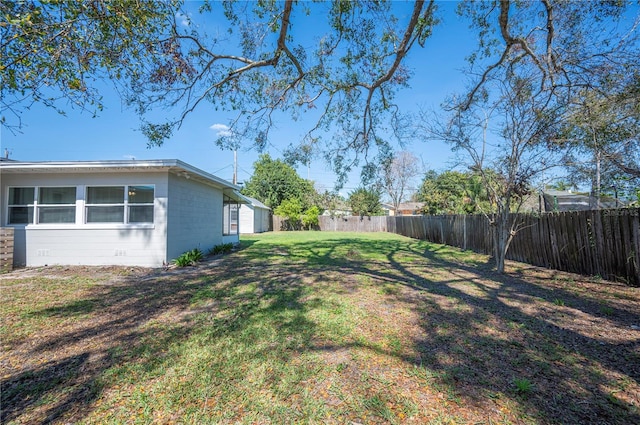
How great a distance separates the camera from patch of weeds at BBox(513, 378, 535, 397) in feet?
8.25

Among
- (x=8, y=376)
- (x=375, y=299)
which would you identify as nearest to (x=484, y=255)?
(x=375, y=299)

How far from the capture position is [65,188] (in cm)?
884

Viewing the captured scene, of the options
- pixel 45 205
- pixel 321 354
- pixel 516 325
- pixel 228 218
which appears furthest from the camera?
pixel 228 218

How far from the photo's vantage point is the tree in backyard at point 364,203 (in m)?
33.3

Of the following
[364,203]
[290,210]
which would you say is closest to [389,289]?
[290,210]

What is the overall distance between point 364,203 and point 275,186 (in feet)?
33.6

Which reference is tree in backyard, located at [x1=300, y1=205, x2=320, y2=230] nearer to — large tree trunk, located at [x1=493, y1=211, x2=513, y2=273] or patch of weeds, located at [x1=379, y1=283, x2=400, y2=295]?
large tree trunk, located at [x1=493, y1=211, x2=513, y2=273]

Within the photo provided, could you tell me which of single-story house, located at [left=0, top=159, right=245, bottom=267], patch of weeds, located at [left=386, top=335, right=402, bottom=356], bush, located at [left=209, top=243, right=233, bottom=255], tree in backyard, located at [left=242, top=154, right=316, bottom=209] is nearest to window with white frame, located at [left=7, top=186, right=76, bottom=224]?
single-story house, located at [left=0, top=159, right=245, bottom=267]

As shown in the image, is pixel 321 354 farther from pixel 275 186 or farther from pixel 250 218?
pixel 275 186

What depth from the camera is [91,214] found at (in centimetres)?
877

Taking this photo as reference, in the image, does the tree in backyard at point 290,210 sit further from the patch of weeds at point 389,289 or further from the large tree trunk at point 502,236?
the patch of weeds at point 389,289

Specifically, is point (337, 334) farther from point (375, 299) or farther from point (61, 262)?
point (61, 262)

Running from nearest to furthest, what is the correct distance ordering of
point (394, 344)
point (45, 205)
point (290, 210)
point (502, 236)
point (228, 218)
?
1. point (394, 344)
2. point (502, 236)
3. point (45, 205)
4. point (228, 218)
5. point (290, 210)

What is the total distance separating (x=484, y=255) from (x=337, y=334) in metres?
9.24
